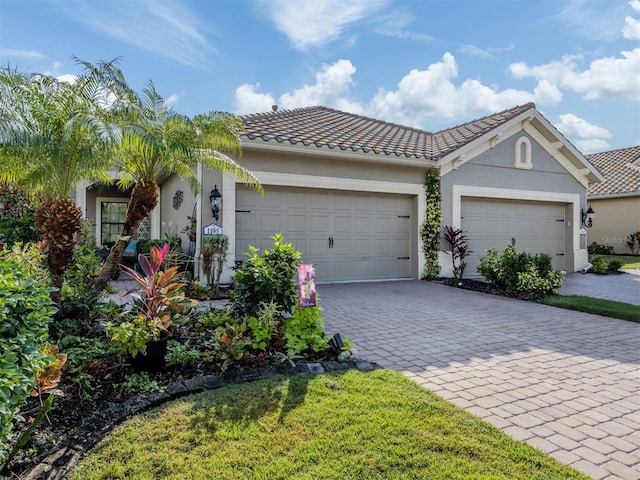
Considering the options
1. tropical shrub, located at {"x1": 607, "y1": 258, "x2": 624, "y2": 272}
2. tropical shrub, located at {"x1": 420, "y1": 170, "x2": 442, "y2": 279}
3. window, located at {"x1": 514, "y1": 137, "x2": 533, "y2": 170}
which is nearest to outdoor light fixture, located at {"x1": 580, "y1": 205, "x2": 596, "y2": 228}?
tropical shrub, located at {"x1": 607, "y1": 258, "x2": 624, "y2": 272}

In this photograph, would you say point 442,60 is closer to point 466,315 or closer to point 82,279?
point 466,315

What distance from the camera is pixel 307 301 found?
4.39 metres

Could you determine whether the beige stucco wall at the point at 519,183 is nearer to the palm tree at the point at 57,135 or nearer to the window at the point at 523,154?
the window at the point at 523,154

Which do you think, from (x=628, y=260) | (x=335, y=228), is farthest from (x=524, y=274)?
(x=628, y=260)

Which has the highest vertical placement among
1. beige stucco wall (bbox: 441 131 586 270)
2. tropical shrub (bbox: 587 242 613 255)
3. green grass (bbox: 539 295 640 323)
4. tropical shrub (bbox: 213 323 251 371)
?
beige stucco wall (bbox: 441 131 586 270)

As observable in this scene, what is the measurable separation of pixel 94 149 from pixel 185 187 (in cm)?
572

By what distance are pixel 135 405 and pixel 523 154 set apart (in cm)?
1356

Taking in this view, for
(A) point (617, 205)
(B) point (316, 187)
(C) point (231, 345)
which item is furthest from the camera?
(A) point (617, 205)

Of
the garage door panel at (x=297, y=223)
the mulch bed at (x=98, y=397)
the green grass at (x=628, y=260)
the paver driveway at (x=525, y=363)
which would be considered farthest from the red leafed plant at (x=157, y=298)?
the green grass at (x=628, y=260)

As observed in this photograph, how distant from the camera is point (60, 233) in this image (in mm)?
5113

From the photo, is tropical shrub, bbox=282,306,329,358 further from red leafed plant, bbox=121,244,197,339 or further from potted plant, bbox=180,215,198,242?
potted plant, bbox=180,215,198,242

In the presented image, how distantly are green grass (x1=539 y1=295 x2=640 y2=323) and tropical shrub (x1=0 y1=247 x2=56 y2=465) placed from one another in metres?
8.71

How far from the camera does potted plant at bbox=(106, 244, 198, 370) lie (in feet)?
12.3

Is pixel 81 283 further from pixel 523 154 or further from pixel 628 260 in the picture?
pixel 628 260
